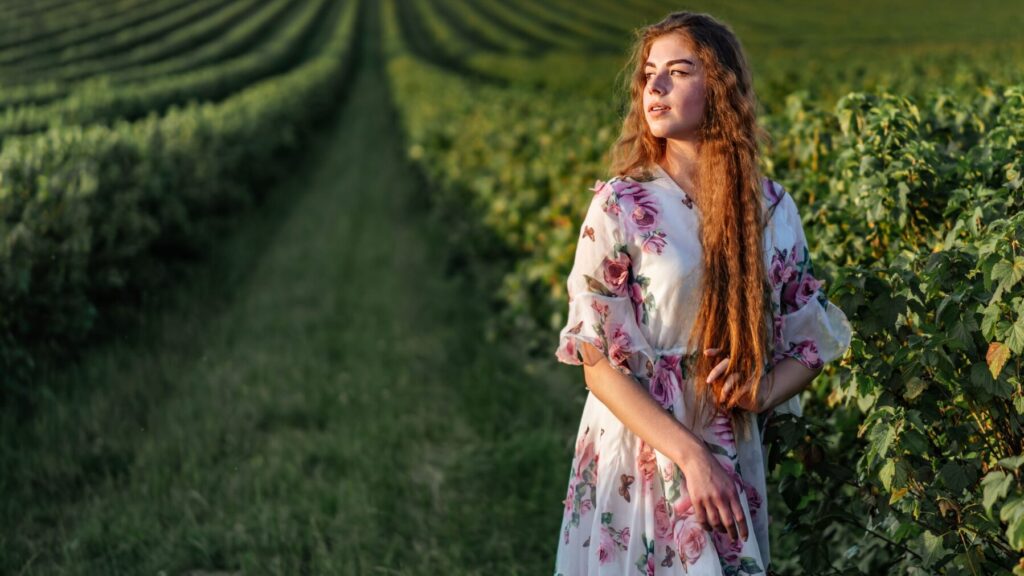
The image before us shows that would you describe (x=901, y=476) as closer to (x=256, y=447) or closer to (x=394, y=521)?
(x=394, y=521)

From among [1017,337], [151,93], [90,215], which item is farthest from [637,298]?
[151,93]

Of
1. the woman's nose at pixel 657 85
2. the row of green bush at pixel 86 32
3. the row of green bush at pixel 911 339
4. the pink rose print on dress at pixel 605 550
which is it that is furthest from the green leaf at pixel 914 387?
the row of green bush at pixel 86 32

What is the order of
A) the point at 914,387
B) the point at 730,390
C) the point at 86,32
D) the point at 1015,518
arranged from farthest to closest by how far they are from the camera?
the point at 86,32, the point at 914,387, the point at 730,390, the point at 1015,518

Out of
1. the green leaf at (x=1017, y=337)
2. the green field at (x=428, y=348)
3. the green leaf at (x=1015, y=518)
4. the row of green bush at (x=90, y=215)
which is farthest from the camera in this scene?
the row of green bush at (x=90, y=215)

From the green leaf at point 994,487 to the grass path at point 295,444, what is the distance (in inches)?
90.4

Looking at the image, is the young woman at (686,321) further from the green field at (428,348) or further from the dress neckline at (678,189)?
the green field at (428,348)

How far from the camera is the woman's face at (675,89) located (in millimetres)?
2145

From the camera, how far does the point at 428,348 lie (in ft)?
22.7

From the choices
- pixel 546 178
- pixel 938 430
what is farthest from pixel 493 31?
pixel 938 430

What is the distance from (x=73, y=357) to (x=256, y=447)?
188 centimetres

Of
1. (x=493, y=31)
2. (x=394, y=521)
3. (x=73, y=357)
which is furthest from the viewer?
(x=493, y=31)

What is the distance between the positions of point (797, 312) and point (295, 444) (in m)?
3.41

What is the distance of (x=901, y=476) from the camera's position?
84.4 inches

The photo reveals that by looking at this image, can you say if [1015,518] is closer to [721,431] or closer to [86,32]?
[721,431]
